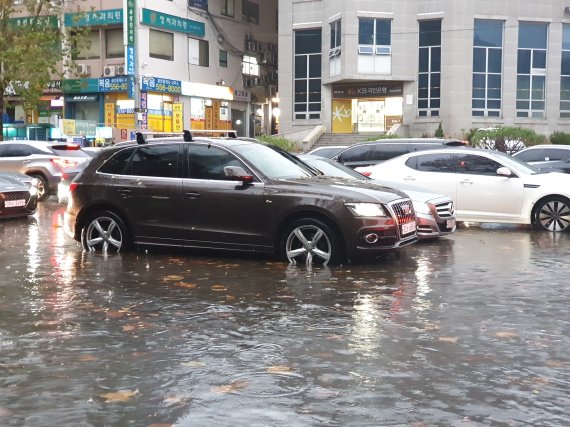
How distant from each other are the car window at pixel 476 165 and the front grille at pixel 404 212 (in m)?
4.74

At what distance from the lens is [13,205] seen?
50.6 feet

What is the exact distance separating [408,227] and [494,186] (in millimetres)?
4824

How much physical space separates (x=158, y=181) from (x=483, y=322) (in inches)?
209

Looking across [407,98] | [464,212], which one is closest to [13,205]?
[464,212]

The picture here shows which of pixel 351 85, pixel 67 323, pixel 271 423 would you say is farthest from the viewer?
pixel 351 85

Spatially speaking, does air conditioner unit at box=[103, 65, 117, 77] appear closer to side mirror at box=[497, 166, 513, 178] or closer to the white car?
the white car

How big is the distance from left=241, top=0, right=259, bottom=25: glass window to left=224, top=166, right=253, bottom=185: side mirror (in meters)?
48.6

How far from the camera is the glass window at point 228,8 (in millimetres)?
53625

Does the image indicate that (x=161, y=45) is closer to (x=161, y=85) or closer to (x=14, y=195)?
(x=161, y=85)

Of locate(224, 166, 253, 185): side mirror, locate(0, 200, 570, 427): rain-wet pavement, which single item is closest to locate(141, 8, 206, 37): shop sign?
locate(0, 200, 570, 427): rain-wet pavement

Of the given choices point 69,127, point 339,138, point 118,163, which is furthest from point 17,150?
point 339,138

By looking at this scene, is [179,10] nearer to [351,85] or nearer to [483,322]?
[351,85]

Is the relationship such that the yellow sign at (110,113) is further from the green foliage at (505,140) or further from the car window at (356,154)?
the car window at (356,154)

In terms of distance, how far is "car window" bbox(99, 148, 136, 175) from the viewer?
1066 centimetres
